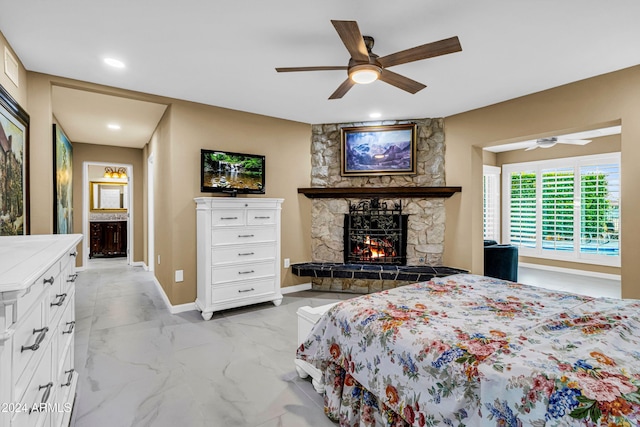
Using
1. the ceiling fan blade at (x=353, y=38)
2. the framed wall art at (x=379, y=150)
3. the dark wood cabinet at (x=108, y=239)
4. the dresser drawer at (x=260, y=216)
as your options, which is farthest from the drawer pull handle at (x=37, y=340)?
the dark wood cabinet at (x=108, y=239)

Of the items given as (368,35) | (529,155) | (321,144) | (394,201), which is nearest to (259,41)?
(368,35)

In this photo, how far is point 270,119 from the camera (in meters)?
4.33

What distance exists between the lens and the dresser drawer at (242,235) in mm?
3460

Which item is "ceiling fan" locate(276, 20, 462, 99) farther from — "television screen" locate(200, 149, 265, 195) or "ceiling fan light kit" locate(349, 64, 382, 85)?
"television screen" locate(200, 149, 265, 195)

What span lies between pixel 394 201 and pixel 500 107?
1.72 meters

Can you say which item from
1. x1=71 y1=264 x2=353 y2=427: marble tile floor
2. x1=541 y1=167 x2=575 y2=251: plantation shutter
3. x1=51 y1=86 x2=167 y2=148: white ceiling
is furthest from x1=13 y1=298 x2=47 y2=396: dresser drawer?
x1=541 y1=167 x2=575 y2=251: plantation shutter

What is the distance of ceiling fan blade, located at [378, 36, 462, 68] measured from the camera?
194cm

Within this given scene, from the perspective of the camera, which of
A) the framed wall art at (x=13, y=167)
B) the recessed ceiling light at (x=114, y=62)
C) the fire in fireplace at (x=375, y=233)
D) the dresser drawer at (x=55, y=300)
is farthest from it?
the fire in fireplace at (x=375, y=233)

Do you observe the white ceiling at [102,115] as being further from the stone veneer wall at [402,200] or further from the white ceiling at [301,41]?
the stone veneer wall at [402,200]

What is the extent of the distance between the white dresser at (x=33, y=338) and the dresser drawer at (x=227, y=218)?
177 centimetres

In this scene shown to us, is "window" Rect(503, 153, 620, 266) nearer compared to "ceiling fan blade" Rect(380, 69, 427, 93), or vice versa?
"ceiling fan blade" Rect(380, 69, 427, 93)

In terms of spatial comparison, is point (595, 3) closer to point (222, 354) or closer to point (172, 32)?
point (172, 32)

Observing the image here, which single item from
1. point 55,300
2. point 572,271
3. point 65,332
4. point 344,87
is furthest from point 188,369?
point 572,271

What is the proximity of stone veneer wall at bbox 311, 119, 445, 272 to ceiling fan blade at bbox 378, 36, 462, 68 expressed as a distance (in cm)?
235
